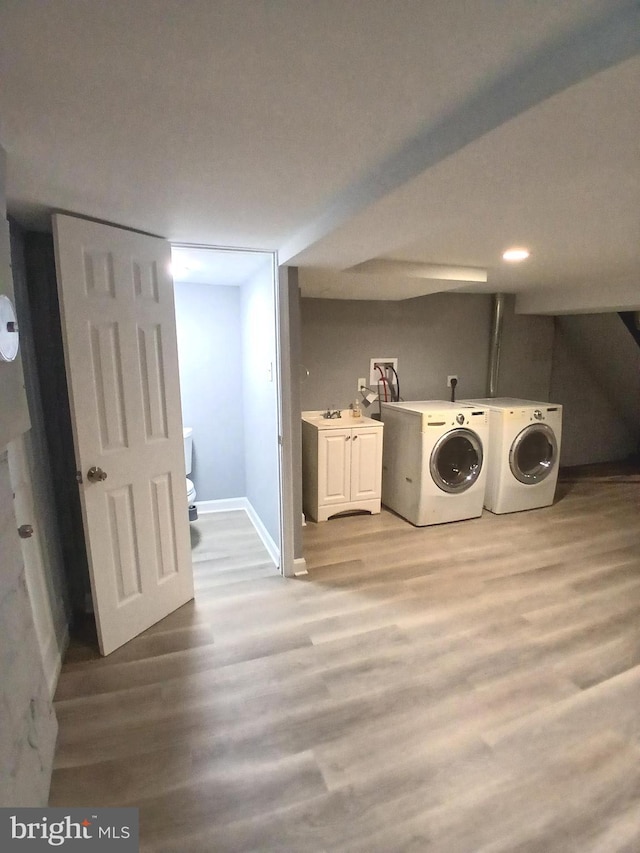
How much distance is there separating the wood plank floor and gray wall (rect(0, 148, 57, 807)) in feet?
0.62

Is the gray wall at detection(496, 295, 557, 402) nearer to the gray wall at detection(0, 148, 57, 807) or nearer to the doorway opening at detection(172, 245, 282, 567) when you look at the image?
the doorway opening at detection(172, 245, 282, 567)

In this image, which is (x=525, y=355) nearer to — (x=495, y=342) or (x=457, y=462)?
(x=495, y=342)

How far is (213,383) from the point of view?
362cm

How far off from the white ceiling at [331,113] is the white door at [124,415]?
23 centimetres

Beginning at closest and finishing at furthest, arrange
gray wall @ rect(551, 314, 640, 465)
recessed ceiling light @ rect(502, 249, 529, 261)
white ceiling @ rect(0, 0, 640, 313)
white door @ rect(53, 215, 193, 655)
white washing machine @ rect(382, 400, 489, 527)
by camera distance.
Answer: white ceiling @ rect(0, 0, 640, 313), white door @ rect(53, 215, 193, 655), recessed ceiling light @ rect(502, 249, 529, 261), white washing machine @ rect(382, 400, 489, 527), gray wall @ rect(551, 314, 640, 465)

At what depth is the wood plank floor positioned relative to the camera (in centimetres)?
128

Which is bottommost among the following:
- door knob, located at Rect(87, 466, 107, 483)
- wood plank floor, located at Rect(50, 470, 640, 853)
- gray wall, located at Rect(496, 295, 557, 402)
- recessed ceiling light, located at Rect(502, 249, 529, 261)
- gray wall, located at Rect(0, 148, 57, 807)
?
wood plank floor, located at Rect(50, 470, 640, 853)

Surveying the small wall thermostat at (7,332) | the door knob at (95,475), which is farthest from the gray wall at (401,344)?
the small wall thermostat at (7,332)

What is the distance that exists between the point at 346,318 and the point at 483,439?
60.9 inches

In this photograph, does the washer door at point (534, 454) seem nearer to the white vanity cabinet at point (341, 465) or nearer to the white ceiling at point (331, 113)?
the white vanity cabinet at point (341, 465)

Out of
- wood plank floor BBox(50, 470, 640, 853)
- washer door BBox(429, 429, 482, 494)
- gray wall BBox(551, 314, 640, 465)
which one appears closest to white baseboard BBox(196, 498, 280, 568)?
wood plank floor BBox(50, 470, 640, 853)

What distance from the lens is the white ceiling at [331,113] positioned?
70 centimetres

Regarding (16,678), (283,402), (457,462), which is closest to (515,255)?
(283,402)

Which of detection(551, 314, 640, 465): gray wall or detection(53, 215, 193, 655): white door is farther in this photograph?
detection(551, 314, 640, 465): gray wall
